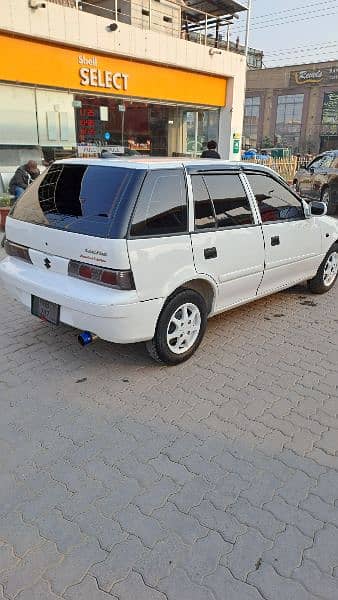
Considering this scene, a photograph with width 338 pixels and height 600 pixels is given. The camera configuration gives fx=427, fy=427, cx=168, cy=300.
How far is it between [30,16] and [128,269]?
9468 mm

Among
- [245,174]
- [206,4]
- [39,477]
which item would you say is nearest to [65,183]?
[245,174]

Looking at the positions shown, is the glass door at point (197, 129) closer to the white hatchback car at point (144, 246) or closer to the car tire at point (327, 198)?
the car tire at point (327, 198)

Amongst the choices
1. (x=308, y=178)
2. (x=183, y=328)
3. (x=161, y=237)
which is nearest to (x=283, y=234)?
(x=183, y=328)

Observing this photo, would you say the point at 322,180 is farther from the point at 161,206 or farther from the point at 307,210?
the point at 161,206

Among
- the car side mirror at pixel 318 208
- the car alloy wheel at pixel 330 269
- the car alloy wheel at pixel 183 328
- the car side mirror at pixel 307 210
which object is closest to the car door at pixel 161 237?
the car alloy wheel at pixel 183 328

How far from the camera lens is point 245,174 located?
412 centimetres

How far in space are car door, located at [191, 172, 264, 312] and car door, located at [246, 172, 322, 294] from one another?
174 millimetres

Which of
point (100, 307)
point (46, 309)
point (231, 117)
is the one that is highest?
point (231, 117)

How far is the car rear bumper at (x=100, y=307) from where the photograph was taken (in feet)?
9.95

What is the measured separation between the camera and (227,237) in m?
3.80

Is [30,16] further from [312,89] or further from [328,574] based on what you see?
[312,89]

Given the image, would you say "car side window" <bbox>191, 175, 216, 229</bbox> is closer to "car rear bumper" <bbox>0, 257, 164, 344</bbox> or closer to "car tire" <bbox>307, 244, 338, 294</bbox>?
"car rear bumper" <bbox>0, 257, 164, 344</bbox>

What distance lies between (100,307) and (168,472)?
119cm

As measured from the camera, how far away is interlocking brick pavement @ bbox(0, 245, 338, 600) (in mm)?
1900
